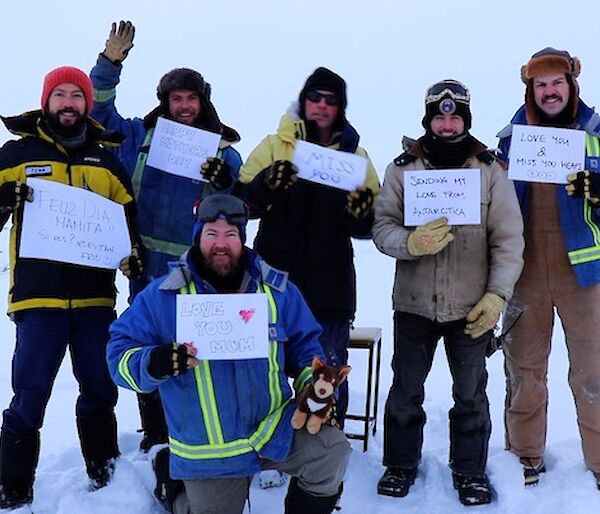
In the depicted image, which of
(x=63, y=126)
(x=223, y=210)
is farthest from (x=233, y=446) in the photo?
(x=63, y=126)

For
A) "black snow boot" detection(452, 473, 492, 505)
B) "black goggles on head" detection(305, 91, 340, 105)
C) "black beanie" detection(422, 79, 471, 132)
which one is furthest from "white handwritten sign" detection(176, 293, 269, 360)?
"black snow boot" detection(452, 473, 492, 505)

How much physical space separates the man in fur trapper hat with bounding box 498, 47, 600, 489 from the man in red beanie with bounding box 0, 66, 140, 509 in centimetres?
230

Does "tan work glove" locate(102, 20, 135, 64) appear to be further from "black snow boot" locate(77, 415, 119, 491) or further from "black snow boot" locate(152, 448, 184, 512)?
"black snow boot" locate(152, 448, 184, 512)

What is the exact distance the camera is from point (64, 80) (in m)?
3.65

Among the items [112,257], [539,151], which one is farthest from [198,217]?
[539,151]

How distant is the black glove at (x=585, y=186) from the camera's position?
3.58m

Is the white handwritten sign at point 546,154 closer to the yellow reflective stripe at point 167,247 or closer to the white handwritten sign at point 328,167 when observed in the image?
the white handwritten sign at point 328,167

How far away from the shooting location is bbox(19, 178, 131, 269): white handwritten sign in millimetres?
3445

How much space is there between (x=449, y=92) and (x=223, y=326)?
1684 millimetres

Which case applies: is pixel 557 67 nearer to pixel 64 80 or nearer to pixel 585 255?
pixel 585 255

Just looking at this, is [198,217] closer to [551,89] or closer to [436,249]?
[436,249]

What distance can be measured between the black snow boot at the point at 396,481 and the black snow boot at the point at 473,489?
0.88 feet

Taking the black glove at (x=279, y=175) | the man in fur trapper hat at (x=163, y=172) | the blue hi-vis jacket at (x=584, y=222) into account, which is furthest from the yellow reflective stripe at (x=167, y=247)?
the blue hi-vis jacket at (x=584, y=222)

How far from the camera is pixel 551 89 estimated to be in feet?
12.3
